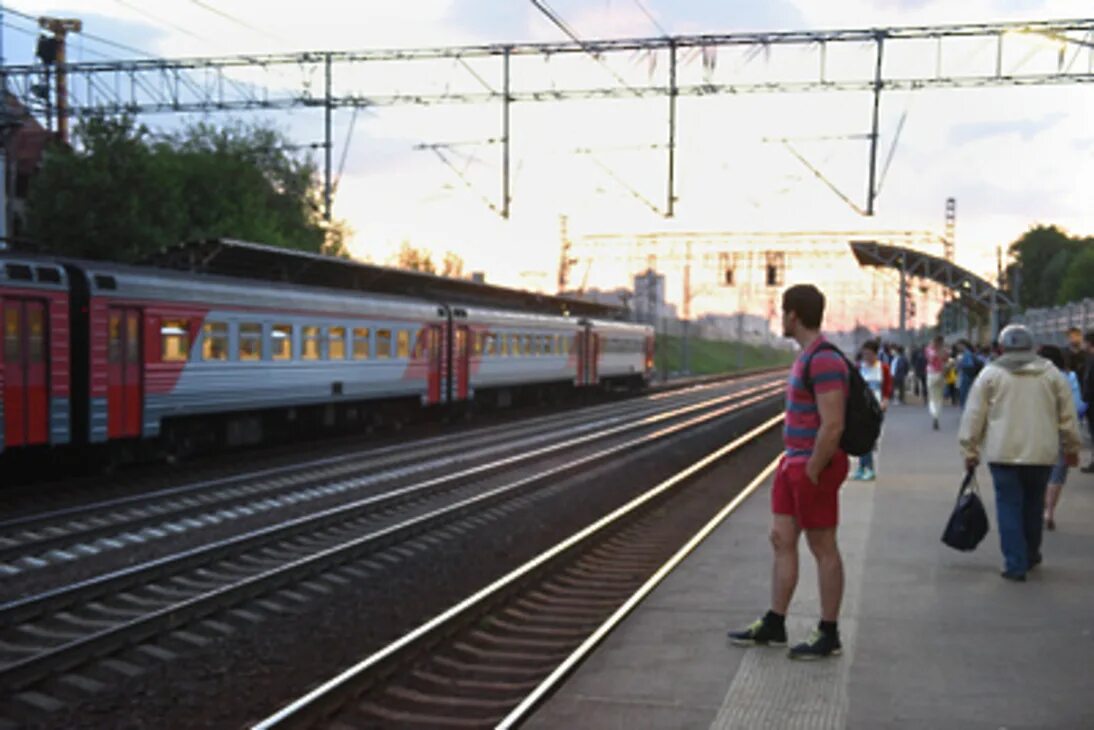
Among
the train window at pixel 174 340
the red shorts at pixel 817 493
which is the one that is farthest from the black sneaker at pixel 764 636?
the train window at pixel 174 340

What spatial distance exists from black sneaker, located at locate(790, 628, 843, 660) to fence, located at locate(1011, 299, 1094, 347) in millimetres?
13122

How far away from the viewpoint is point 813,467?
20.5 feet

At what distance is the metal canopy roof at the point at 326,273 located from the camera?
2186cm

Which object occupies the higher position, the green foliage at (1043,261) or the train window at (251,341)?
the green foliage at (1043,261)

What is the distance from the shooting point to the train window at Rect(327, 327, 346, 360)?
75.3ft

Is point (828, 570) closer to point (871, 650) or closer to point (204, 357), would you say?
point (871, 650)

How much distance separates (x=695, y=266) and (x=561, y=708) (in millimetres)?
51808

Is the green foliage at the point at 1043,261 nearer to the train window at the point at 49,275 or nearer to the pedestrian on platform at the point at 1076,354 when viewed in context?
the pedestrian on platform at the point at 1076,354

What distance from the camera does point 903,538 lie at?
35.1 ft

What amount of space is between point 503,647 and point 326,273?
2054 centimetres

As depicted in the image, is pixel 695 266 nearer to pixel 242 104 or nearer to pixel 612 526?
pixel 242 104

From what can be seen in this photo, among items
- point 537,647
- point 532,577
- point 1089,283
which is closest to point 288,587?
point 532,577

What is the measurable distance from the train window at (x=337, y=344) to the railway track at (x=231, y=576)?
21.4 feet

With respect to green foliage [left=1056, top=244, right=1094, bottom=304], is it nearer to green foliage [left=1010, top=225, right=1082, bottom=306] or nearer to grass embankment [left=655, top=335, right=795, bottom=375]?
green foliage [left=1010, top=225, right=1082, bottom=306]
